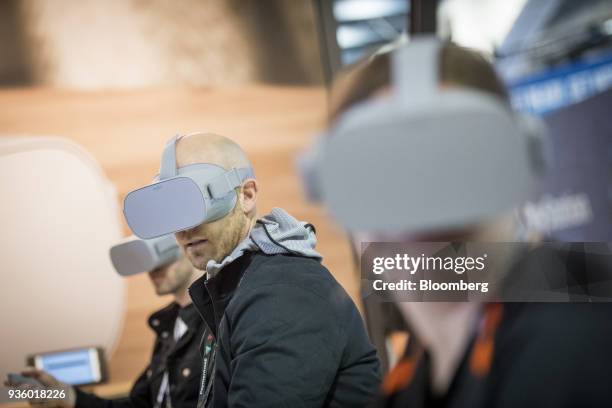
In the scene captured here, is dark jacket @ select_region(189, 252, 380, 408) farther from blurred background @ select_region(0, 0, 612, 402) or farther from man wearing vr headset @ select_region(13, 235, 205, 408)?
blurred background @ select_region(0, 0, 612, 402)

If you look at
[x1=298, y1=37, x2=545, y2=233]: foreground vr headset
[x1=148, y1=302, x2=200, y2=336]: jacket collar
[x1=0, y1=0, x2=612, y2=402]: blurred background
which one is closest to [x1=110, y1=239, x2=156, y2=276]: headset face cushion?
[x1=148, y1=302, x2=200, y2=336]: jacket collar

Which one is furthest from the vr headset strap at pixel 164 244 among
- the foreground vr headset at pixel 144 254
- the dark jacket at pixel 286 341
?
the dark jacket at pixel 286 341

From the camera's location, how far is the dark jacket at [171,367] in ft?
5.04

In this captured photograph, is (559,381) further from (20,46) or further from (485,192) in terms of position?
(20,46)

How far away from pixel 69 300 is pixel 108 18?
40.4 inches

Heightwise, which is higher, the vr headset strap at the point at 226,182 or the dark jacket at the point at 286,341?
the vr headset strap at the point at 226,182

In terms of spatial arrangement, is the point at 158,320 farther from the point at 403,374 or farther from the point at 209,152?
the point at 403,374

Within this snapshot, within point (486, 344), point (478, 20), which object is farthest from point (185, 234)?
point (478, 20)

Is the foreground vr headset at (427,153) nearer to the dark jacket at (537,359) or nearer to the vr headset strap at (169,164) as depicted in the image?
the dark jacket at (537,359)

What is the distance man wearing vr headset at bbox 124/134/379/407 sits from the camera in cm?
110

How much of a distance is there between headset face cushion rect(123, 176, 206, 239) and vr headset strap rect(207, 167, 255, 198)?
33 millimetres

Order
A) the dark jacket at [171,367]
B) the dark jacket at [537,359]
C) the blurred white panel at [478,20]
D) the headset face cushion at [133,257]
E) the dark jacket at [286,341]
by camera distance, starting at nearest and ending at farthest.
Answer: the dark jacket at [537,359] → the dark jacket at [286,341] → the dark jacket at [171,367] → the headset face cushion at [133,257] → the blurred white panel at [478,20]

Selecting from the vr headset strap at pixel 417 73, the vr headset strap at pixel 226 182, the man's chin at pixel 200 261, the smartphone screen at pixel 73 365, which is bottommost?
the smartphone screen at pixel 73 365

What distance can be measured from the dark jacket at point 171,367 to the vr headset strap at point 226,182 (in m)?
0.42
